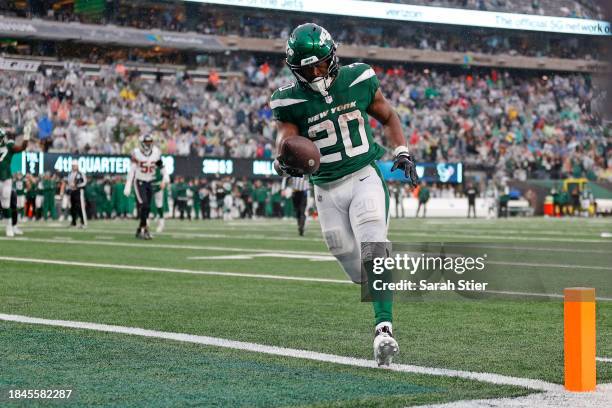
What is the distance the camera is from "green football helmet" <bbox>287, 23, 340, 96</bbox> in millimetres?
5387

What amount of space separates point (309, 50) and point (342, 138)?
535 mm

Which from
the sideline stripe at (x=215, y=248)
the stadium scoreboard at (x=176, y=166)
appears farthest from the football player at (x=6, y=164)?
the stadium scoreboard at (x=176, y=166)

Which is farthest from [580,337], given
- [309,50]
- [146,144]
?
[146,144]

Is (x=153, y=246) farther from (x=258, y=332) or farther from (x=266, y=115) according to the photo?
(x=266, y=115)

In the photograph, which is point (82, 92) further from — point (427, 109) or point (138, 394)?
point (138, 394)

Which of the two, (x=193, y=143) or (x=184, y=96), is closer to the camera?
(x=193, y=143)

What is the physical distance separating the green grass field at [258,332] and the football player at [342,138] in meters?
0.62

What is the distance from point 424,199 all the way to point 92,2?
14806mm

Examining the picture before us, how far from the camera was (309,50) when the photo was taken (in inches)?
212

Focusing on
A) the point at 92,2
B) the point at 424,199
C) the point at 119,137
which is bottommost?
the point at 424,199

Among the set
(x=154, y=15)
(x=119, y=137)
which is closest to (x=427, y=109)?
(x=154, y=15)

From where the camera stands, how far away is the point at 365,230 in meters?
5.52

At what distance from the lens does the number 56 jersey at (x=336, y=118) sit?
561 centimetres

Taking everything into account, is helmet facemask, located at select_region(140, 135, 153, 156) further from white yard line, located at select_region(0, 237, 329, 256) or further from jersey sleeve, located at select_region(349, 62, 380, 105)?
jersey sleeve, located at select_region(349, 62, 380, 105)
